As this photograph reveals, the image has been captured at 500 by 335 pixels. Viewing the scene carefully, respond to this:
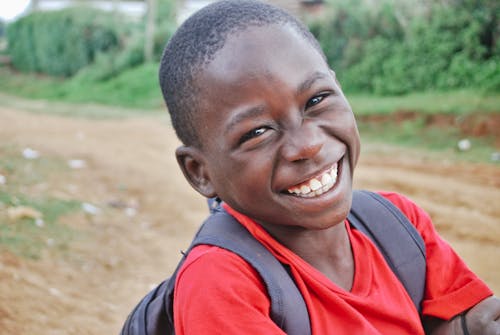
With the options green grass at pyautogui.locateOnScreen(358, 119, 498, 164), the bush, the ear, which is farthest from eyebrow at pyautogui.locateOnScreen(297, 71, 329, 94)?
the bush

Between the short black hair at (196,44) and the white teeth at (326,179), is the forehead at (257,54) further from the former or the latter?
the white teeth at (326,179)

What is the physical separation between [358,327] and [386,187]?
15.8 ft

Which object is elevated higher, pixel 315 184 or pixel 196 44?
pixel 196 44

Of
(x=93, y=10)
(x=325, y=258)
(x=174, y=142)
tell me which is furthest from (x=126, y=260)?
(x=93, y=10)

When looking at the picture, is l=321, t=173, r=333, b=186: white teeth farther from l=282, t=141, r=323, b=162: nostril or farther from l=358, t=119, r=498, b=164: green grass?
l=358, t=119, r=498, b=164: green grass

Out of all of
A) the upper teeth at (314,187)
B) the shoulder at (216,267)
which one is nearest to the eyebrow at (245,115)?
the upper teeth at (314,187)

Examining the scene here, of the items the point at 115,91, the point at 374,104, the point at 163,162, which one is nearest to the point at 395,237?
the point at 163,162

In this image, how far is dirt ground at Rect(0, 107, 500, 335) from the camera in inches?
115

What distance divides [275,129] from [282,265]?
39 centimetres

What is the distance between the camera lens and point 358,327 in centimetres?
142

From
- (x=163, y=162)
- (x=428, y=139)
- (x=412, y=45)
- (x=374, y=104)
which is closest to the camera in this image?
(x=163, y=162)

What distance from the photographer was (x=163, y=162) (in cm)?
720

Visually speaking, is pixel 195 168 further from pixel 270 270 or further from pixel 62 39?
pixel 62 39

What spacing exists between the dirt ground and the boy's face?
164 cm
